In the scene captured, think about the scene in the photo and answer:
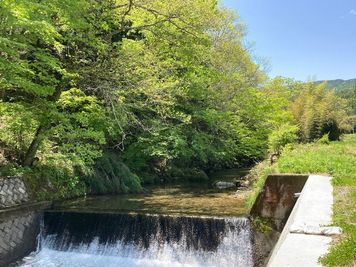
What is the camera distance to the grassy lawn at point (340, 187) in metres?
3.66

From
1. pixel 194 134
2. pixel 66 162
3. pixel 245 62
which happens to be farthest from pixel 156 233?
pixel 245 62

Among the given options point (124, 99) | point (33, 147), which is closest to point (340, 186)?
point (124, 99)

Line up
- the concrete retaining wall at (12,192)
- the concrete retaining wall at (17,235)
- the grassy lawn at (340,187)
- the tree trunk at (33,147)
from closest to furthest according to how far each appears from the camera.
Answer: the grassy lawn at (340,187) → the concrete retaining wall at (17,235) → the concrete retaining wall at (12,192) → the tree trunk at (33,147)

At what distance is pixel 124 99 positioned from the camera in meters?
12.0

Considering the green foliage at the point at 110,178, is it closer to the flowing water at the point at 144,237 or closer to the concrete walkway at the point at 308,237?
the flowing water at the point at 144,237

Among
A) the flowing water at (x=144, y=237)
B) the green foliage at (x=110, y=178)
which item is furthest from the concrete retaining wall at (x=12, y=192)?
the green foliage at (x=110, y=178)

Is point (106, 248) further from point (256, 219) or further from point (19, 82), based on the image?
point (19, 82)

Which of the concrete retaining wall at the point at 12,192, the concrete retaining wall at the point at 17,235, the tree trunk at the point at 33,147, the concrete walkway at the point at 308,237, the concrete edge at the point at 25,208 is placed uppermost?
the tree trunk at the point at 33,147

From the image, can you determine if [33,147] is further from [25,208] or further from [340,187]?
[340,187]

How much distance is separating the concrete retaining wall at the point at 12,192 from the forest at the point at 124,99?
0.45 m

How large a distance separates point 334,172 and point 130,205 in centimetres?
547

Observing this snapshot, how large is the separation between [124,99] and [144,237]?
15.7 ft

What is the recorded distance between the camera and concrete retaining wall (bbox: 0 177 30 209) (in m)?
8.75

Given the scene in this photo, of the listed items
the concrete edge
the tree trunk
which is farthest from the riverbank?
the tree trunk
